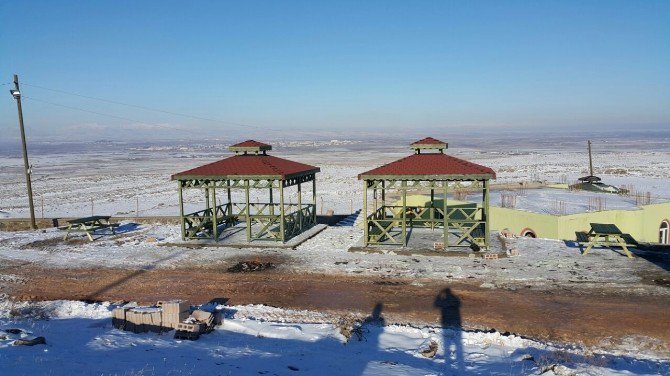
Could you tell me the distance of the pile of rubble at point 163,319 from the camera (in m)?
9.91

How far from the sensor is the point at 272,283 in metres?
14.1

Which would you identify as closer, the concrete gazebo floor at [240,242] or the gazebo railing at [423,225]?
the gazebo railing at [423,225]

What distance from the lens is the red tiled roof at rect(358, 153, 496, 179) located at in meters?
17.0

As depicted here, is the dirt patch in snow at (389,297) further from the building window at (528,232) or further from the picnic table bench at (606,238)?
the building window at (528,232)

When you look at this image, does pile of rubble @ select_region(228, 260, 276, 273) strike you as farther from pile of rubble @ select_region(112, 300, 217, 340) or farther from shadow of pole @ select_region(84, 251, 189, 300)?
pile of rubble @ select_region(112, 300, 217, 340)

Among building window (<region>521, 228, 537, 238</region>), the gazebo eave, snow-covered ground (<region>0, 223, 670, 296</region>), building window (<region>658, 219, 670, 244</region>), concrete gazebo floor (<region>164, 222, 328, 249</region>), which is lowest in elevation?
building window (<region>658, 219, 670, 244</region>)

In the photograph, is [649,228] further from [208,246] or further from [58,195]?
[58,195]

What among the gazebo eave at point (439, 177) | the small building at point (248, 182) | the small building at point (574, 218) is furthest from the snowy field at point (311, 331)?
the small building at point (574, 218)

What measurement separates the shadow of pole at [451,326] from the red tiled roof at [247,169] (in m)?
8.04

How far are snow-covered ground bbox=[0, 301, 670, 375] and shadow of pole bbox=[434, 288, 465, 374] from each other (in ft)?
0.07

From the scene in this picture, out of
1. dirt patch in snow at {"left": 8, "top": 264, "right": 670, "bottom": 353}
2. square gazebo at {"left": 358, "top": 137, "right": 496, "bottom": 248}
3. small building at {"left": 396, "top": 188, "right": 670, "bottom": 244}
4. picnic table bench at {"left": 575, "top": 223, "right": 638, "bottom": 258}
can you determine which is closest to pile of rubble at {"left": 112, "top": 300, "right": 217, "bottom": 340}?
dirt patch in snow at {"left": 8, "top": 264, "right": 670, "bottom": 353}

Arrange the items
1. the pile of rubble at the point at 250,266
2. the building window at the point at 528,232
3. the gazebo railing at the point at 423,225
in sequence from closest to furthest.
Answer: the pile of rubble at the point at 250,266
the gazebo railing at the point at 423,225
the building window at the point at 528,232

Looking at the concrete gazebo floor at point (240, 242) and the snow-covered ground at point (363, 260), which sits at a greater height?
the concrete gazebo floor at point (240, 242)

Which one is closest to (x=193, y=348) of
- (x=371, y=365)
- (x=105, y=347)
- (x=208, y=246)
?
(x=105, y=347)
